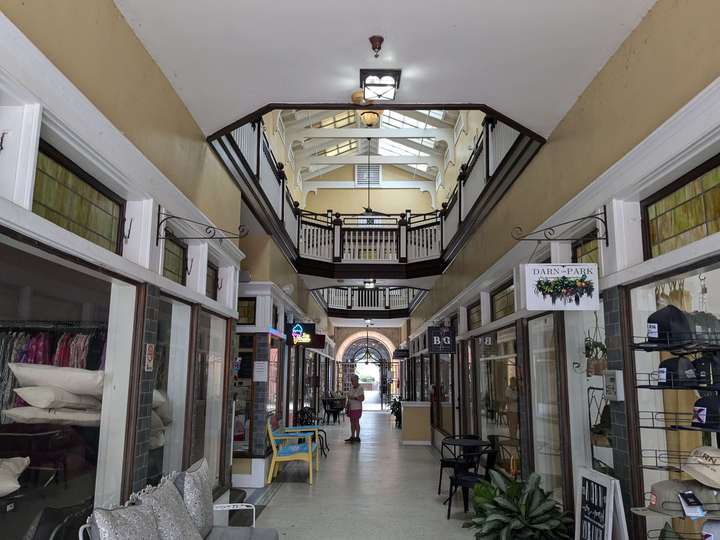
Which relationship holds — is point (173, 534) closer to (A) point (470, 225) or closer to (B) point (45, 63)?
Answer: (B) point (45, 63)

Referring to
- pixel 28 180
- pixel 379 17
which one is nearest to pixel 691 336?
pixel 379 17

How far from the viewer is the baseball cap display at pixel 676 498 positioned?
265 centimetres

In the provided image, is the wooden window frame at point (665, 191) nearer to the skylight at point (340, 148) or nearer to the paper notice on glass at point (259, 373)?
the paper notice on glass at point (259, 373)

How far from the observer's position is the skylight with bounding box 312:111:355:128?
14531 millimetres

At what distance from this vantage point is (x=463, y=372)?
8.98 meters

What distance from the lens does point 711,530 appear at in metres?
2.66

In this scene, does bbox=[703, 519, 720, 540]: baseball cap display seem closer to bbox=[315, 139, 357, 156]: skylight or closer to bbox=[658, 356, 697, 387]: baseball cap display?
bbox=[658, 356, 697, 387]: baseball cap display

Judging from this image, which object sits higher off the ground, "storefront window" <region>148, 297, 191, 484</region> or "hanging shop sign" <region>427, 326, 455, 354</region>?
"hanging shop sign" <region>427, 326, 455, 354</region>

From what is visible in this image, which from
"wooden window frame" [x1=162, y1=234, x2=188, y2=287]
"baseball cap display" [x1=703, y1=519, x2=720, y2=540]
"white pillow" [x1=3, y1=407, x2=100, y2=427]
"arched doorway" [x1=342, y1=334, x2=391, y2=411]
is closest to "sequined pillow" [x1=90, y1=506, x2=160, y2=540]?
"white pillow" [x1=3, y1=407, x2=100, y2=427]

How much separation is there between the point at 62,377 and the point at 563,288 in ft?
10.1

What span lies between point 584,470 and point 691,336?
130cm

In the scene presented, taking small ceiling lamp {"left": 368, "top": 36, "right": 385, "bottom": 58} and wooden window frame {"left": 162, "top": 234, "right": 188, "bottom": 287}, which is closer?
small ceiling lamp {"left": 368, "top": 36, "right": 385, "bottom": 58}

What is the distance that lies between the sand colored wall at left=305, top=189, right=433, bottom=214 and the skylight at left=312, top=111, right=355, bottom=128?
111 inches

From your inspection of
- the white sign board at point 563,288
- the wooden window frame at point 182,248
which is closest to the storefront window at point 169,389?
the wooden window frame at point 182,248
